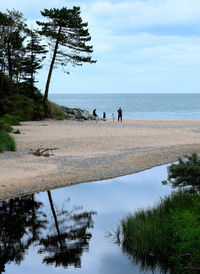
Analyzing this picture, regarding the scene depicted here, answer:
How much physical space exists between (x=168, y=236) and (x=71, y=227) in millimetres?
2612

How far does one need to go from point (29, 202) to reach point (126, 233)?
371 cm

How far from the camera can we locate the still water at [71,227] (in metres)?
7.07

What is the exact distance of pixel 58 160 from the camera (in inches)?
634

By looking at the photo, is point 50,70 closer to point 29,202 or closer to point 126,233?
point 29,202

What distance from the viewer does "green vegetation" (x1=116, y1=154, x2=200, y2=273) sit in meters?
6.65

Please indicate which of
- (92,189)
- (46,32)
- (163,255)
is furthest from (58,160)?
(46,32)

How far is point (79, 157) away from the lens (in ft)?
55.8

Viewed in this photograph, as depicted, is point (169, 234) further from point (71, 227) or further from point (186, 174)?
point (71, 227)

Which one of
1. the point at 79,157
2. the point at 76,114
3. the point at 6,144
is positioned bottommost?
the point at 79,157

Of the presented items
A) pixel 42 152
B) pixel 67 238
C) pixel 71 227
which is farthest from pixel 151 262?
pixel 42 152

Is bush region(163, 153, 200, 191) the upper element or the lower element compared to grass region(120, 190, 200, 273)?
upper

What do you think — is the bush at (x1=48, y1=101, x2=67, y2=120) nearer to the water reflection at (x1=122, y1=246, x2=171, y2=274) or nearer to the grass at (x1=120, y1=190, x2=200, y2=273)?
the grass at (x1=120, y1=190, x2=200, y2=273)

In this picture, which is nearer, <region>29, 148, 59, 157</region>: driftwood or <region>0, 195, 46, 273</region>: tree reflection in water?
<region>0, 195, 46, 273</region>: tree reflection in water

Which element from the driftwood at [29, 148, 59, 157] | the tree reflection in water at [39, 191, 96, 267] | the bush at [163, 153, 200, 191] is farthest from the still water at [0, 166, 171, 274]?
the driftwood at [29, 148, 59, 157]
